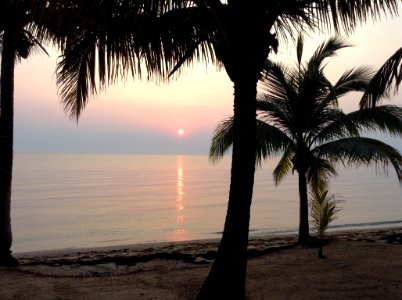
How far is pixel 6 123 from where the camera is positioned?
8.51 metres

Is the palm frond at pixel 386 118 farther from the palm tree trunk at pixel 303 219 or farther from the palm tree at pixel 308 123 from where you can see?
the palm tree trunk at pixel 303 219

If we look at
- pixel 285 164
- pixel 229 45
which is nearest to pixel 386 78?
pixel 229 45

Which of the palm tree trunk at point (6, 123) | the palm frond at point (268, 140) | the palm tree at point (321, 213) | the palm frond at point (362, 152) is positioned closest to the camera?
the palm tree trunk at point (6, 123)

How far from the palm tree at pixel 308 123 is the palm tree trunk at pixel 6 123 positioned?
15.0 feet

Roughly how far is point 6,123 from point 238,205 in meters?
5.49

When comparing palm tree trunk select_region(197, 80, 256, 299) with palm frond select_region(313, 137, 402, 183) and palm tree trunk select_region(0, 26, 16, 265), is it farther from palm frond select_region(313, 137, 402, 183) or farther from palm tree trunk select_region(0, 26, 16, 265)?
palm tree trunk select_region(0, 26, 16, 265)

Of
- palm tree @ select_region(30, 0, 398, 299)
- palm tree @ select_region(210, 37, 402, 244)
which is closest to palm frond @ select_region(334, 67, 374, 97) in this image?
palm tree @ select_region(210, 37, 402, 244)

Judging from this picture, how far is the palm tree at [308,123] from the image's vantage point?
10062mm

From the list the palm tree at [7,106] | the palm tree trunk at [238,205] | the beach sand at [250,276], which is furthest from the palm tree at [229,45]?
the palm tree at [7,106]

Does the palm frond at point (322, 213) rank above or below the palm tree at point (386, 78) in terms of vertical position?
below

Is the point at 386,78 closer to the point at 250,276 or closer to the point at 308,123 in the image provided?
the point at 250,276

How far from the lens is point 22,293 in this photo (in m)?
6.46

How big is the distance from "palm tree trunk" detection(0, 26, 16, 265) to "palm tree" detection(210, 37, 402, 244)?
4.57m

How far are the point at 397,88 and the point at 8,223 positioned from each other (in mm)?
7561
